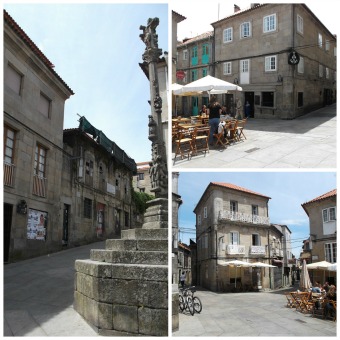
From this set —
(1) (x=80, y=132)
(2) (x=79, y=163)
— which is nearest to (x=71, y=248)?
(2) (x=79, y=163)

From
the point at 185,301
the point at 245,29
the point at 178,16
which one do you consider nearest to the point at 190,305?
the point at 185,301

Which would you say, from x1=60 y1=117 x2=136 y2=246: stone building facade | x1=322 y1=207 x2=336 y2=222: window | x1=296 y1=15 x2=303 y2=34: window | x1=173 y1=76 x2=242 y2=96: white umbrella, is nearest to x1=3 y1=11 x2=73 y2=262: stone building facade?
x1=60 y1=117 x2=136 y2=246: stone building facade

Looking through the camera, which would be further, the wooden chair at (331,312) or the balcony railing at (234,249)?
the balcony railing at (234,249)

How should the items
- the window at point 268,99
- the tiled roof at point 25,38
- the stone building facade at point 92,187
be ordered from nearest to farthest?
the tiled roof at point 25,38 → the window at point 268,99 → the stone building facade at point 92,187

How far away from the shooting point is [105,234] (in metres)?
20.6

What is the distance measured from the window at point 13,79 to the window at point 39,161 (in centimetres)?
252

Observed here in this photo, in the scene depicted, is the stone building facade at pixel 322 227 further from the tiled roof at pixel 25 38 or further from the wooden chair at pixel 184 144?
the tiled roof at pixel 25 38

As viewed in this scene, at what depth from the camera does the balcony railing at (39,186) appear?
43.0 feet

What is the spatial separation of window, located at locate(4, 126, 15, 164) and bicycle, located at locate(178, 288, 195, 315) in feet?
29.8

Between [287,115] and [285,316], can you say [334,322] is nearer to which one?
[285,316]

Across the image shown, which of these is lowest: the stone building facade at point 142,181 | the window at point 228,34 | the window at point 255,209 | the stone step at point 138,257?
the stone step at point 138,257

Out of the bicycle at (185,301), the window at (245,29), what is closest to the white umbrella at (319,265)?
the bicycle at (185,301)

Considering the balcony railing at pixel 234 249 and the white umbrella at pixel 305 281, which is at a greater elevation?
the balcony railing at pixel 234 249

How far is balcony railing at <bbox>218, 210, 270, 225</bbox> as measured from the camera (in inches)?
175
